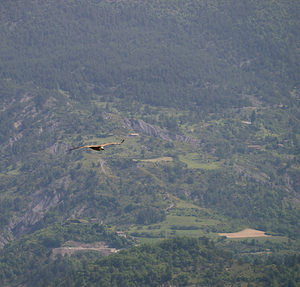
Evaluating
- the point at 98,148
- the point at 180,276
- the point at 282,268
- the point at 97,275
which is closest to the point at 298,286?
the point at 282,268

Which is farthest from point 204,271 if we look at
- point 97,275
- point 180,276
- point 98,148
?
point 98,148

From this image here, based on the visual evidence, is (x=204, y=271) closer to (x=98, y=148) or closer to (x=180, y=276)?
(x=180, y=276)

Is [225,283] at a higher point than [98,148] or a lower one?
lower

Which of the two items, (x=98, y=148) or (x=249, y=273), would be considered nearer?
(x=98, y=148)

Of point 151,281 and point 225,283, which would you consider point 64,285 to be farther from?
point 225,283

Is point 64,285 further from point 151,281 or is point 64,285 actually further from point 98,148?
point 98,148

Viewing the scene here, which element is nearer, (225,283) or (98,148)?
(98,148)

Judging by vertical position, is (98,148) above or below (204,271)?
above

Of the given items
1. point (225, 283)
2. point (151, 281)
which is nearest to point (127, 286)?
point (151, 281)
